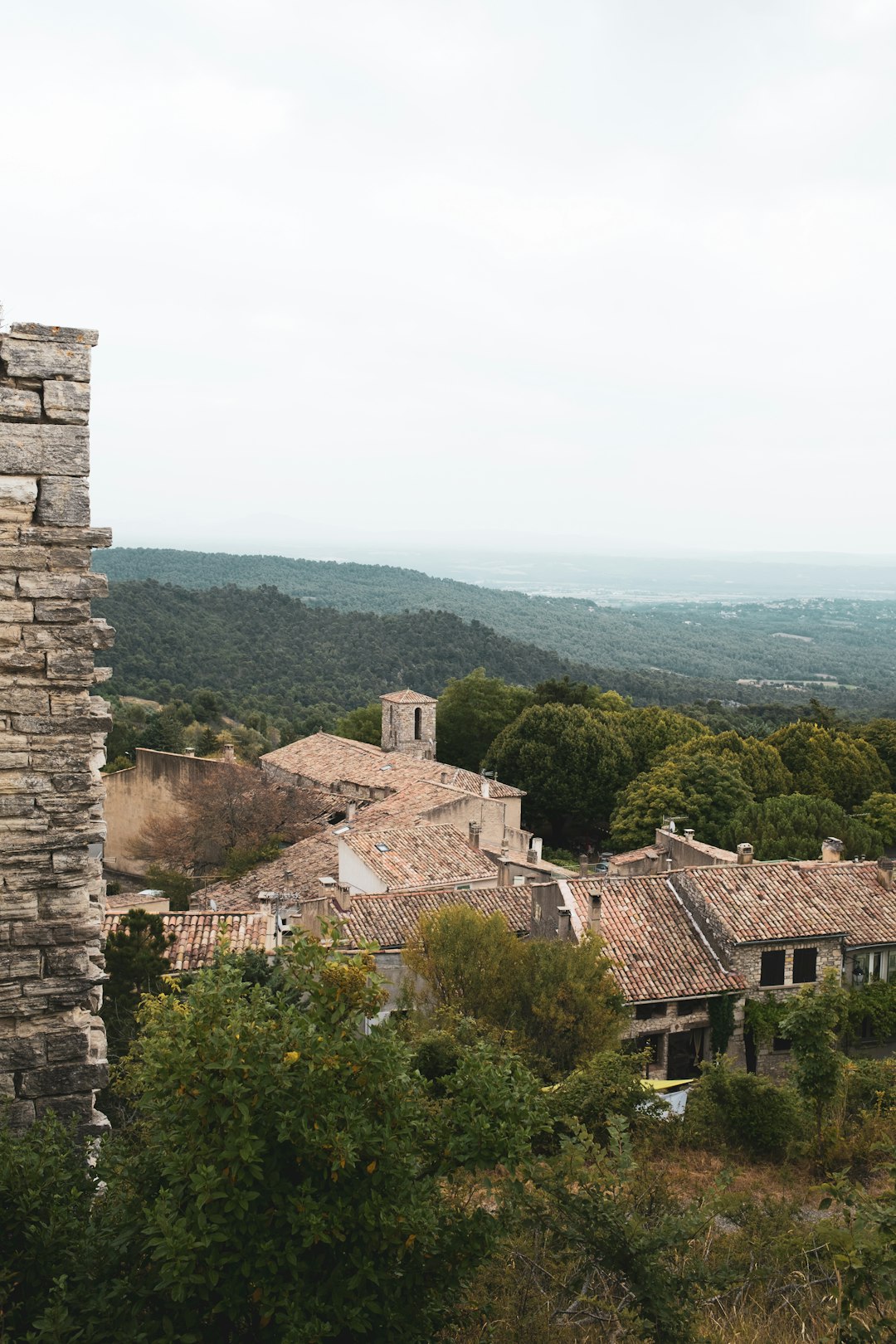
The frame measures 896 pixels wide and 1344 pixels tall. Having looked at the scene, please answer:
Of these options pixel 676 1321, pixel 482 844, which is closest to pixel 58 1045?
pixel 676 1321

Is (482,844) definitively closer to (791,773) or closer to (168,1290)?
(791,773)

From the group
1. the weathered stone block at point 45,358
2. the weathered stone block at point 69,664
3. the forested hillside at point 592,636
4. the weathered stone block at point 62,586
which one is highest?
the weathered stone block at point 45,358

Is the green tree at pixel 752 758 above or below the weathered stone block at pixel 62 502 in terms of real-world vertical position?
below

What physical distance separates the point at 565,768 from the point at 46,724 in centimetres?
3526

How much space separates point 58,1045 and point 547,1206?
10.5ft

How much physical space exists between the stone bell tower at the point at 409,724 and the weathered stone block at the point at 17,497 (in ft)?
120

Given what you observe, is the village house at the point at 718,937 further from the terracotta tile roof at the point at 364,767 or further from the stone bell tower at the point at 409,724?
the stone bell tower at the point at 409,724

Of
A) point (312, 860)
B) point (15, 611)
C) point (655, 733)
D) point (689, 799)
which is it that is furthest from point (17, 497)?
point (655, 733)


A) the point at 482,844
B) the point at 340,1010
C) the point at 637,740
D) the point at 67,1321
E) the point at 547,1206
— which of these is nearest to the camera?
the point at 67,1321

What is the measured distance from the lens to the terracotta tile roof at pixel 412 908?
19.2 metres

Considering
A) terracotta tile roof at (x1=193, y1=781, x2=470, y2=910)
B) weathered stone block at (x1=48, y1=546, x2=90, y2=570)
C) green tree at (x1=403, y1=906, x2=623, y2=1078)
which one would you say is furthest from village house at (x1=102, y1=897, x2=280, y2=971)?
weathered stone block at (x1=48, y1=546, x2=90, y2=570)

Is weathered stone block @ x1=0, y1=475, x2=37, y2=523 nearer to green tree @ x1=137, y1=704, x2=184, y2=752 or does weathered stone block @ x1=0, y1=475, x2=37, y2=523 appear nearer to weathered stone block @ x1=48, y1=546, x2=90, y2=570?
weathered stone block @ x1=48, y1=546, x2=90, y2=570

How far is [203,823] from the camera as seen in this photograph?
30.9 m

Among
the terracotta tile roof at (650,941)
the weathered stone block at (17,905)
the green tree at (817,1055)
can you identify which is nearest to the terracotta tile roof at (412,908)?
the terracotta tile roof at (650,941)
